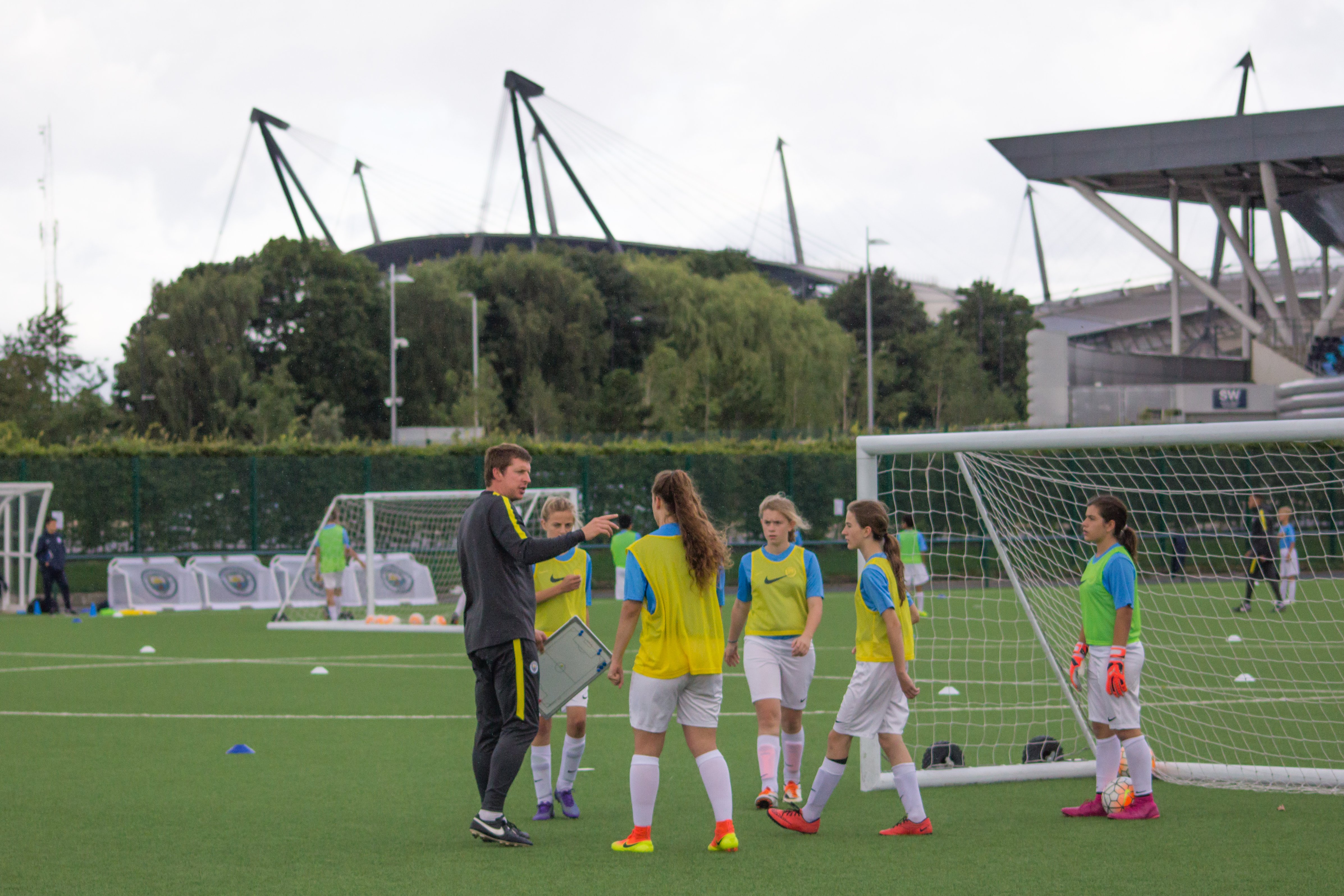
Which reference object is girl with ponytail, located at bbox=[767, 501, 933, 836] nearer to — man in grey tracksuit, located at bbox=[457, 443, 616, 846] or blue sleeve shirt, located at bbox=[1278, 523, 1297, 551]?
man in grey tracksuit, located at bbox=[457, 443, 616, 846]

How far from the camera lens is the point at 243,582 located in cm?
2359

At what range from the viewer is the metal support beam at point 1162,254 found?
1565 inches

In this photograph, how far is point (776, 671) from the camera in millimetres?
6617

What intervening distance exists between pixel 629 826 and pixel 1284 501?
21.2 m

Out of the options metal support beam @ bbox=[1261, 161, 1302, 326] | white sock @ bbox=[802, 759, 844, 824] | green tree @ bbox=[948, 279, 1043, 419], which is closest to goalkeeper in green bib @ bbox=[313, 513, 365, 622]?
white sock @ bbox=[802, 759, 844, 824]

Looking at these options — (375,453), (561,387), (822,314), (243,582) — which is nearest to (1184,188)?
(822,314)

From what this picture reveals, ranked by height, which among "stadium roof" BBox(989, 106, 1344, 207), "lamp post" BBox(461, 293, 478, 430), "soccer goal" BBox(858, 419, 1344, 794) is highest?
"stadium roof" BBox(989, 106, 1344, 207)

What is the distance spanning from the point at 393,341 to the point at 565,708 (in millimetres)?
38541

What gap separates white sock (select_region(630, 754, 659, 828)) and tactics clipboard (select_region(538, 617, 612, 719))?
2.45 ft

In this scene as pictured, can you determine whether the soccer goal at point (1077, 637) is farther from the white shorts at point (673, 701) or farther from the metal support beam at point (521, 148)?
the metal support beam at point (521, 148)

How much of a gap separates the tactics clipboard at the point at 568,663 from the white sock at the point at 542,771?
0.98 feet

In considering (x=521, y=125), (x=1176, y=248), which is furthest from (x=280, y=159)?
(x=1176, y=248)

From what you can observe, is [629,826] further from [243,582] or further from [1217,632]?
[243,582]

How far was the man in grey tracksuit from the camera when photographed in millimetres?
5746
